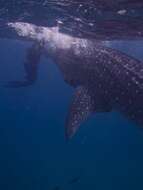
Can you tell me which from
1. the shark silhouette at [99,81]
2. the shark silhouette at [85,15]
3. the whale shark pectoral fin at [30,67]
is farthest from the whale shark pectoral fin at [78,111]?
the whale shark pectoral fin at [30,67]

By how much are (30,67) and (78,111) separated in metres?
4.60

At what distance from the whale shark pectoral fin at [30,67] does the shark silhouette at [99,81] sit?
165cm

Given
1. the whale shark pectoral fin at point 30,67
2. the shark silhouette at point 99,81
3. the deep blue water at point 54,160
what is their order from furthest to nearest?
the deep blue water at point 54,160 < the whale shark pectoral fin at point 30,67 < the shark silhouette at point 99,81

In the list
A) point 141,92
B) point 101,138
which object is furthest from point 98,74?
point 101,138

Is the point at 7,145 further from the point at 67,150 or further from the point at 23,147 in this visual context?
the point at 67,150

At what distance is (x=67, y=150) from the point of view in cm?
6397

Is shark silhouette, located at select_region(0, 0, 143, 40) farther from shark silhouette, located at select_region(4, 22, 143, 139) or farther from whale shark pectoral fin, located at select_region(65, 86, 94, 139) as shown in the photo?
whale shark pectoral fin, located at select_region(65, 86, 94, 139)

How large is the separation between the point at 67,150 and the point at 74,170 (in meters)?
20.4

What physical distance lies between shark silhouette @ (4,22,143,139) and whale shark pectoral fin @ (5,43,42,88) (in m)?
1.65

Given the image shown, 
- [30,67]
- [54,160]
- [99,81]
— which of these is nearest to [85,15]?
[30,67]

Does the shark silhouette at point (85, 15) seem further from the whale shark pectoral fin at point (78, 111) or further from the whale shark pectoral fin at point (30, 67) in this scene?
the whale shark pectoral fin at point (78, 111)

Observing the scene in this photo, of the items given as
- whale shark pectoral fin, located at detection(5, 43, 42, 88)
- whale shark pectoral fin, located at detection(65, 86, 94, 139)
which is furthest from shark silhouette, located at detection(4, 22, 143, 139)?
whale shark pectoral fin, located at detection(5, 43, 42, 88)

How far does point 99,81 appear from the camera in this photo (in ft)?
30.5

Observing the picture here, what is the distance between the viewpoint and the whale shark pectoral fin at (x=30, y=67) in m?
12.8
